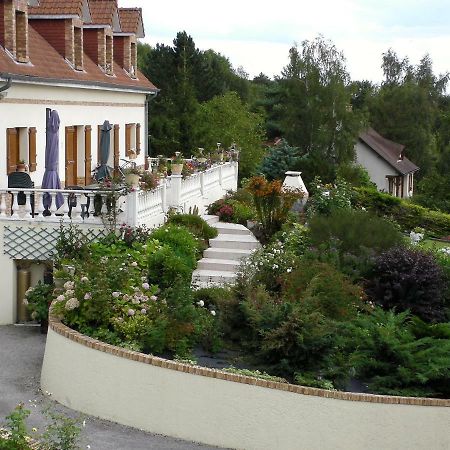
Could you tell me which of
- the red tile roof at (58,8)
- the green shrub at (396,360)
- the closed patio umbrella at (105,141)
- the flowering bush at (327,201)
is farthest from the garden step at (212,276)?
the red tile roof at (58,8)

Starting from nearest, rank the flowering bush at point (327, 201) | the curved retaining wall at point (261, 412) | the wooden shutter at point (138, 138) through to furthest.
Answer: the curved retaining wall at point (261, 412) < the flowering bush at point (327, 201) < the wooden shutter at point (138, 138)

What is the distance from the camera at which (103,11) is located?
2836 cm

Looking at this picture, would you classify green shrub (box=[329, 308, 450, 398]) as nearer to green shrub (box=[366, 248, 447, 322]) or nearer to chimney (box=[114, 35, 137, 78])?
green shrub (box=[366, 248, 447, 322])

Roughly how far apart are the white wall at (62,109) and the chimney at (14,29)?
0.87 m

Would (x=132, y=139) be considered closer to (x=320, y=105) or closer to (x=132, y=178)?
(x=132, y=178)

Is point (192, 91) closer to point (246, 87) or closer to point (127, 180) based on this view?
point (127, 180)

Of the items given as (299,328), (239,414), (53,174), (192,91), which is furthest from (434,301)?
(192,91)

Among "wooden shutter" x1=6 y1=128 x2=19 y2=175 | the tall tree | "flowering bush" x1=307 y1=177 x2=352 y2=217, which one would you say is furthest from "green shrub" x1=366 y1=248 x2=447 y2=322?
the tall tree

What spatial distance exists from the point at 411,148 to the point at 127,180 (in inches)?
2245

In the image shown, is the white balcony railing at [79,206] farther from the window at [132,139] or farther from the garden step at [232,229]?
the window at [132,139]

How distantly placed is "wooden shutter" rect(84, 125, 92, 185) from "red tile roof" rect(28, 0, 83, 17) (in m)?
3.41

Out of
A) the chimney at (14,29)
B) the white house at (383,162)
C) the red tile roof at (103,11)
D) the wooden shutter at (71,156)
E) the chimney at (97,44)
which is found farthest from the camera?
the white house at (383,162)

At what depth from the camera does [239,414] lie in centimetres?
1241

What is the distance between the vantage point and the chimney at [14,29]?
20.8m
